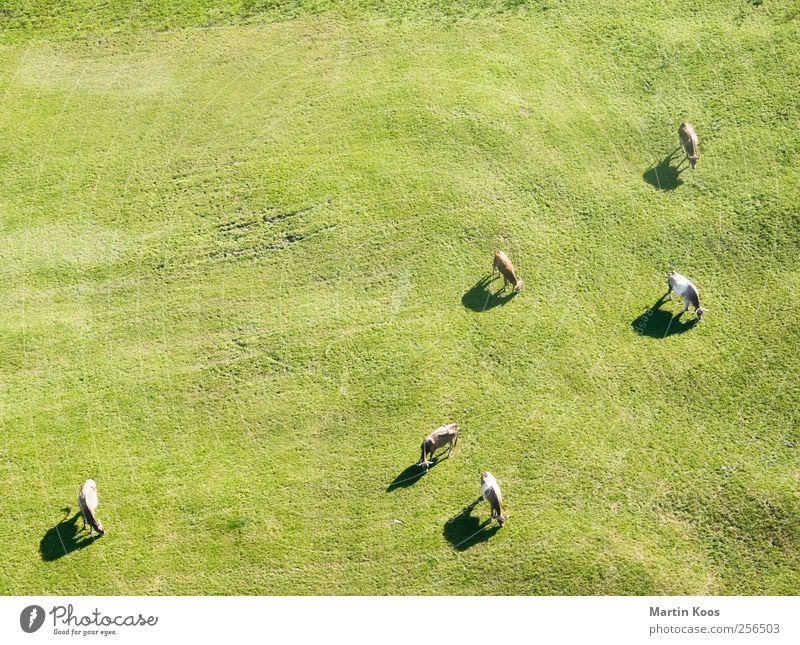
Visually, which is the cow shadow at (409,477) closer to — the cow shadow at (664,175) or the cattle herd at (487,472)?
the cattle herd at (487,472)

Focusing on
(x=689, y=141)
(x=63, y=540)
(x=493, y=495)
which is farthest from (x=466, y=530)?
(x=689, y=141)

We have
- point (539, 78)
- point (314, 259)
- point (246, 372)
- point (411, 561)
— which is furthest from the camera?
point (539, 78)

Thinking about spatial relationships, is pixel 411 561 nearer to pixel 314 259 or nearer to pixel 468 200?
pixel 314 259

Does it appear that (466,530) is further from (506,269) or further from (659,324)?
(659,324)

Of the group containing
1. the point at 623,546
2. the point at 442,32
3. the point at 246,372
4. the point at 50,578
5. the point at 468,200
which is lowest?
the point at 623,546
